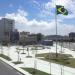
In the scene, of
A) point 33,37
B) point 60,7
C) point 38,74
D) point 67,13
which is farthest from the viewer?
point 33,37

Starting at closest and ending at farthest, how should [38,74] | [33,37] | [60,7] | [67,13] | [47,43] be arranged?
[38,74] < [67,13] < [60,7] < [47,43] < [33,37]

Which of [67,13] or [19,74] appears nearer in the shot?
[19,74]

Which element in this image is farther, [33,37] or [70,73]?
[33,37]

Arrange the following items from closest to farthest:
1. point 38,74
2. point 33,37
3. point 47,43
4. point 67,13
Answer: point 38,74
point 67,13
point 47,43
point 33,37

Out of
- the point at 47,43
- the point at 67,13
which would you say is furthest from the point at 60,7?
the point at 47,43

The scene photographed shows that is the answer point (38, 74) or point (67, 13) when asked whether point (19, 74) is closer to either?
point (38, 74)

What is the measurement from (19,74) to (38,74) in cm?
228

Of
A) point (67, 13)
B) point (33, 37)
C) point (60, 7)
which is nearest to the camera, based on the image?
point (67, 13)

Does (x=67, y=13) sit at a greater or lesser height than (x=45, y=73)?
greater

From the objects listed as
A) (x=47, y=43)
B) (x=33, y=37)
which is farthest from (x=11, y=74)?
(x=33, y=37)

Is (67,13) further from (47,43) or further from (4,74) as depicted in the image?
(47,43)

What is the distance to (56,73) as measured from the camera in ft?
97.5

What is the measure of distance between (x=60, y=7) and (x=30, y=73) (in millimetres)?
21774

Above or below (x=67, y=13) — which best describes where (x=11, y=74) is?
below
